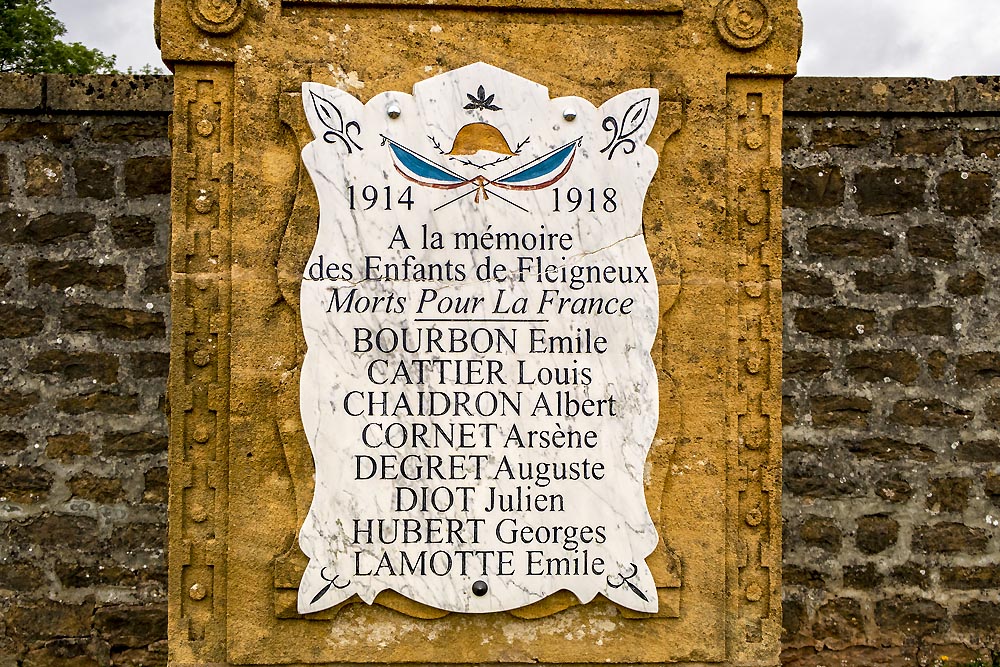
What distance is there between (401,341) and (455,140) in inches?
25.1

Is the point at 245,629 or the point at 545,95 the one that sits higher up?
the point at 545,95

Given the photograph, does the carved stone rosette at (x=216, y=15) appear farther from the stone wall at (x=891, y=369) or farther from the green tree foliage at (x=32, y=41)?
the green tree foliage at (x=32, y=41)

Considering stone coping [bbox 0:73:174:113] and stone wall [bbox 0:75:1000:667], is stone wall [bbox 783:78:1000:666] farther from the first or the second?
stone coping [bbox 0:73:174:113]

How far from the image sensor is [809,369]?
14.9 feet

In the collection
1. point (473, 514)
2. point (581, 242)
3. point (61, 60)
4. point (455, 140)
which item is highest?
point (61, 60)

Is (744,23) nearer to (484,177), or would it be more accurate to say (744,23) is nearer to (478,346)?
(484,177)

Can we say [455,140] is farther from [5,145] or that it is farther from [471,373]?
[5,145]

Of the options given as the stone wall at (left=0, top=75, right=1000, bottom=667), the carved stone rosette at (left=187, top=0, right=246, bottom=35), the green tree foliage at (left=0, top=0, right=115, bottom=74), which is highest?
the green tree foliage at (left=0, top=0, right=115, bottom=74)

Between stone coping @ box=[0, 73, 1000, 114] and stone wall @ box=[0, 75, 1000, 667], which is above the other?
stone coping @ box=[0, 73, 1000, 114]

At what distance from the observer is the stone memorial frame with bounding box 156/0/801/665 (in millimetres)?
3207

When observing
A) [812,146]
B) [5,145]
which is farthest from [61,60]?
[812,146]

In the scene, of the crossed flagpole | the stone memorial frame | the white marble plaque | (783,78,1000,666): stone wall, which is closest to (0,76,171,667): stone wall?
the stone memorial frame

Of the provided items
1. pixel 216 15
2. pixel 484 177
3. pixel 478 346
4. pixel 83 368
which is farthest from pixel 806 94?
pixel 83 368

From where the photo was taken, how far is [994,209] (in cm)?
454
